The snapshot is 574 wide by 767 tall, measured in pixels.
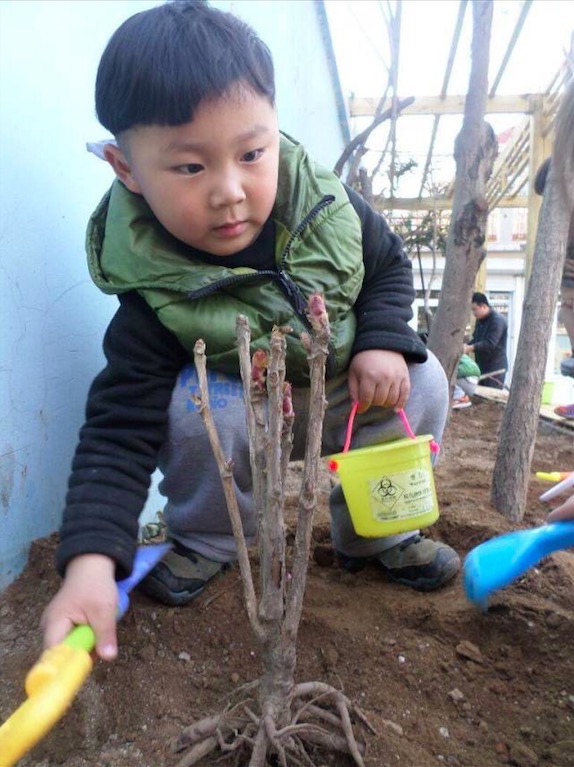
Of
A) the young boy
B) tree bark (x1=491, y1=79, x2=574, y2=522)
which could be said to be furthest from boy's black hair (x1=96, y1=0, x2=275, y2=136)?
tree bark (x1=491, y1=79, x2=574, y2=522)

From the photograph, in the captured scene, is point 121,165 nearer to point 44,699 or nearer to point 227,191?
point 227,191

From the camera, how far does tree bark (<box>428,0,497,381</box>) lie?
2248 mm

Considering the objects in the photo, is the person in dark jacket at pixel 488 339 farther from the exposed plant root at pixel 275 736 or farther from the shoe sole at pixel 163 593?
the exposed plant root at pixel 275 736

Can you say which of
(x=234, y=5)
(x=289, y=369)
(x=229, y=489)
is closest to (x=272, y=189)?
(x=289, y=369)

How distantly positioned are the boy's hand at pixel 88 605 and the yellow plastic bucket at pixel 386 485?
1.39ft

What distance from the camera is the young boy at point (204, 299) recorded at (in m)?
1.00

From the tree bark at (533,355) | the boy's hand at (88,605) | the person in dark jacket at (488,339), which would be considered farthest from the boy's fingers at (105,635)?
the person in dark jacket at (488,339)

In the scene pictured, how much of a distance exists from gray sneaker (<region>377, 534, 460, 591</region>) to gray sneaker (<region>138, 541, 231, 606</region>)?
1.12 feet

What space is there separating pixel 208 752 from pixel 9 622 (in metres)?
0.47

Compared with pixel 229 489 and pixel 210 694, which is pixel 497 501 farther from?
pixel 229 489

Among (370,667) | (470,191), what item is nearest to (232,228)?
(370,667)

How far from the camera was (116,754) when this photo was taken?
86cm

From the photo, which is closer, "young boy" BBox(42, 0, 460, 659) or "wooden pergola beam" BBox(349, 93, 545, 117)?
"young boy" BBox(42, 0, 460, 659)

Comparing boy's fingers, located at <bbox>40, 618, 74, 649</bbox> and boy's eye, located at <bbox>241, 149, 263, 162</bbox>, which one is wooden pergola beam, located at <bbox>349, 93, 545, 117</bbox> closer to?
boy's eye, located at <bbox>241, 149, 263, 162</bbox>
